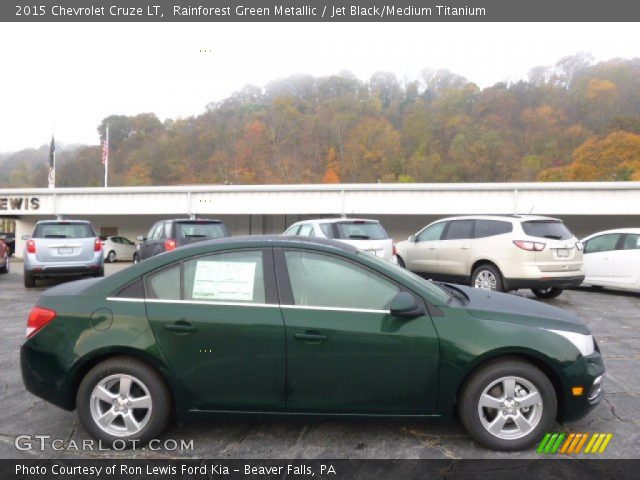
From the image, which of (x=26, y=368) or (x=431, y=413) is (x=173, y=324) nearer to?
(x=26, y=368)

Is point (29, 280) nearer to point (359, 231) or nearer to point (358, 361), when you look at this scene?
point (359, 231)

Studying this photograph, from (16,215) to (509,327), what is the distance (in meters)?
31.6

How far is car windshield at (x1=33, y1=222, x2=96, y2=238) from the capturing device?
10.6 metres

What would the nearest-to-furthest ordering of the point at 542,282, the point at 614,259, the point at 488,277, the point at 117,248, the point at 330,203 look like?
the point at 542,282, the point at 488,277, the point at 614,259, the point at 330,203, the point at 117,248

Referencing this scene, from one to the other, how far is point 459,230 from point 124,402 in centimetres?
782

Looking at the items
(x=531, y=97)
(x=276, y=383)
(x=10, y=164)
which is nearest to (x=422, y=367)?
(x=276, y=383)

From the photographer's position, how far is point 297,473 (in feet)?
9.89

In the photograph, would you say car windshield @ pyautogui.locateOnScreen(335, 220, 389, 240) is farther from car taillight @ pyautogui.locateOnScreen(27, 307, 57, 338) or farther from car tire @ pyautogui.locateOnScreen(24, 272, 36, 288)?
car tire @ pyautogui.locateOnScreen(24, 272, 36, 288)

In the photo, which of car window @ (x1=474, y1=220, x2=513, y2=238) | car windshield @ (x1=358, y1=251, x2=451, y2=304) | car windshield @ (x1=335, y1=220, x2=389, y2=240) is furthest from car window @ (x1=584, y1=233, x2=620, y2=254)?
car windshield @ (x1=358, y1=251, x2=451, y2=304)

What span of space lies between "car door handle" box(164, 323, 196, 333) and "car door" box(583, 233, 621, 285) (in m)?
9.95

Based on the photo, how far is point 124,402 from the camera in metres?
3.32

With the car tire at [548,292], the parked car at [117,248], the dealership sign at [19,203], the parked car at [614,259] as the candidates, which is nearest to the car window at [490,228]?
the car tire at [548,292]

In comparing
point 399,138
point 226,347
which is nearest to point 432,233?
point 226,347

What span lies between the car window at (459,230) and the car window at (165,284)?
721 cm
